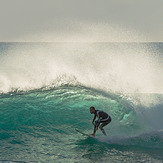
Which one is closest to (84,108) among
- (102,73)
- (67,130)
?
(67,130)

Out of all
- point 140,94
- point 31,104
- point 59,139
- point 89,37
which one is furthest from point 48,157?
point 89,37

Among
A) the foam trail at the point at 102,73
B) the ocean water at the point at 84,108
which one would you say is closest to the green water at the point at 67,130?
the ocean water at the point at 84,108

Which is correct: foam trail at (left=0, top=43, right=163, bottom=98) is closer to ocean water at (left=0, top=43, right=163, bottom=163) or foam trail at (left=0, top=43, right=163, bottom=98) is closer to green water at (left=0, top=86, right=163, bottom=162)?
ocean water at (left=0, top=43, right=163, bottom=163)

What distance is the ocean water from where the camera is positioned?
6.68 m

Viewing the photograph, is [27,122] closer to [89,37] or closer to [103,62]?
[103,62]

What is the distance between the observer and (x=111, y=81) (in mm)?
12750

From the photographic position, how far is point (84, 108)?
10.9 metres

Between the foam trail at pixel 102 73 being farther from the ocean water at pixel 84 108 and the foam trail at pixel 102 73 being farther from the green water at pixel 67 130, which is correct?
the green water at pixel 67 130

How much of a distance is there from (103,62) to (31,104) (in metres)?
6.19

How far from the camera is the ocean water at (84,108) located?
668 cm

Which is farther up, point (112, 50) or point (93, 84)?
point (112, 50)

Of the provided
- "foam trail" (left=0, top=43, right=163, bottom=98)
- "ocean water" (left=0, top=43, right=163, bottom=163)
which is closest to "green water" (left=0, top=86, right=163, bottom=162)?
"ocean water" (left=0, top=43, right=163, bottom=163)

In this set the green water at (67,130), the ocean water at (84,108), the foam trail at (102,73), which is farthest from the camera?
the foam trail at (102,73)

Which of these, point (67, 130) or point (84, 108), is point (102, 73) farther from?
point (67, 130)
